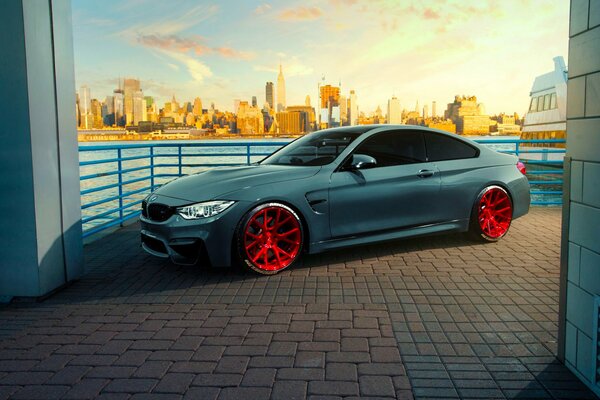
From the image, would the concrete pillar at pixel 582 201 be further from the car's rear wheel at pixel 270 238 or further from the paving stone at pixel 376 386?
the car's rear wheel at pixel 270 238

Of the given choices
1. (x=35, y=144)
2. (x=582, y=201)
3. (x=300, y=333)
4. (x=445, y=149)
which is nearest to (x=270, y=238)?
(x=300, y=333)

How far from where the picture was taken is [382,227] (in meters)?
5.91

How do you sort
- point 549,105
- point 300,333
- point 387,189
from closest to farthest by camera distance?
point 300,333 < point 387,189 < point 549,105

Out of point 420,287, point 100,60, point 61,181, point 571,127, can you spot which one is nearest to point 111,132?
point 61,181

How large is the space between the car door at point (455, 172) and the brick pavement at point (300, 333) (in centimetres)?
74

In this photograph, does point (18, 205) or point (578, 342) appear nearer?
point (578, 342)

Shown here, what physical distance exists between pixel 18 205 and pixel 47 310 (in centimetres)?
95

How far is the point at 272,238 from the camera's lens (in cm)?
537

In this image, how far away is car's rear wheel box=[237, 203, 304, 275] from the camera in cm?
521

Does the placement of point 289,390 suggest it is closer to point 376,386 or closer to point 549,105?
point 376,386

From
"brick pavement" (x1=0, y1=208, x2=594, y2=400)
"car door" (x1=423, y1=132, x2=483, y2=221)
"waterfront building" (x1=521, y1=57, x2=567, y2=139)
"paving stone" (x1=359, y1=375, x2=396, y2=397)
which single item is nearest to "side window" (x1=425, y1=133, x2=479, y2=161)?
"car door" (x1=423, y1=132, x2=483, y2=221)

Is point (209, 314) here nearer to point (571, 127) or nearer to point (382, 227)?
point (382, 227)

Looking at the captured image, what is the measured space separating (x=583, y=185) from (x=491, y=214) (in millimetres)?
4068

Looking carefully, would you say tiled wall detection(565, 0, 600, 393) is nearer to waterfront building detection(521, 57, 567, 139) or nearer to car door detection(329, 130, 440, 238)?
car door detection(329, 130, 440, 238)
